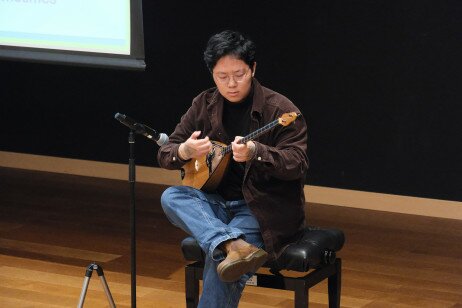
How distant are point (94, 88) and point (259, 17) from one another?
52.7 inches

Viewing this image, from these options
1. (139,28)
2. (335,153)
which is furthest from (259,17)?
(139,28)

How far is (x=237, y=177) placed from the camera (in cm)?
372

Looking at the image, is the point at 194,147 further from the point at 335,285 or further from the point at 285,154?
the point at 335,285

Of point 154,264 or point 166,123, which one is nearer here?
point 154,264

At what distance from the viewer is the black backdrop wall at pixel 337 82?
5891mm

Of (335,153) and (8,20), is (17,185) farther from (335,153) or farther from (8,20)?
(335,153)

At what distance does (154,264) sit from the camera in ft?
16.6

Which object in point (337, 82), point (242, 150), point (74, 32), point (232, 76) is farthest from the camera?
point (337, 82)

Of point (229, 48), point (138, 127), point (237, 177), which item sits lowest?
point (237, 177)

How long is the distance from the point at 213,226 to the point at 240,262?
0.19 m

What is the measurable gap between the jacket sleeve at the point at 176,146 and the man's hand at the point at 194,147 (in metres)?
0.04

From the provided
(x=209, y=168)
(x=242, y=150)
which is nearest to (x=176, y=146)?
(x=209, y=168)

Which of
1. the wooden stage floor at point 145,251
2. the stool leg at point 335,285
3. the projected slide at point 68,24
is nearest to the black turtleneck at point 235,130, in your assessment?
the stool leg at point 335,285

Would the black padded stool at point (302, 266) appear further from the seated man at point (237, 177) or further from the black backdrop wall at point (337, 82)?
the black backdrop wall at point (337, 82)
